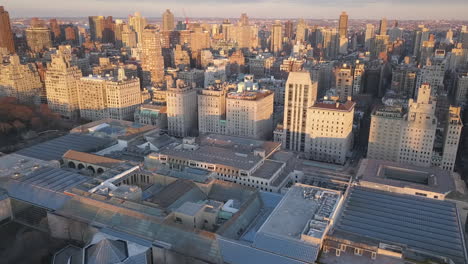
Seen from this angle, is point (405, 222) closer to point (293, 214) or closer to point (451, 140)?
point (293, 214)

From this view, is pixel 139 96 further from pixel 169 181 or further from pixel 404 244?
pixel 404 244

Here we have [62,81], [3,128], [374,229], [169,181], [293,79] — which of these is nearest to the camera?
[374,229]

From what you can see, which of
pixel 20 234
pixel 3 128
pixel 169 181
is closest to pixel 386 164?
pixel 169 181

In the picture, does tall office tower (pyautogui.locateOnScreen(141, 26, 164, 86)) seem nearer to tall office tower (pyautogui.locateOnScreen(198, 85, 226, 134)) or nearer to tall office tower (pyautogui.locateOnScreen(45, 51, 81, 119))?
tall office tower (pyautogui.locateOnScreen(45, 51, 81, 119))

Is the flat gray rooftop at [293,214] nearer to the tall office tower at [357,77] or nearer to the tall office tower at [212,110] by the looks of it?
the tall office tower at [212,110]

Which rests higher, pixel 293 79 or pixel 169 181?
pixel 293 79

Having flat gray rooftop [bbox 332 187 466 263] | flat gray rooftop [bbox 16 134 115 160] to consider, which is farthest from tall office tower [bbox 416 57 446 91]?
flat gray rooftop [bbox 16 134 115 160]
